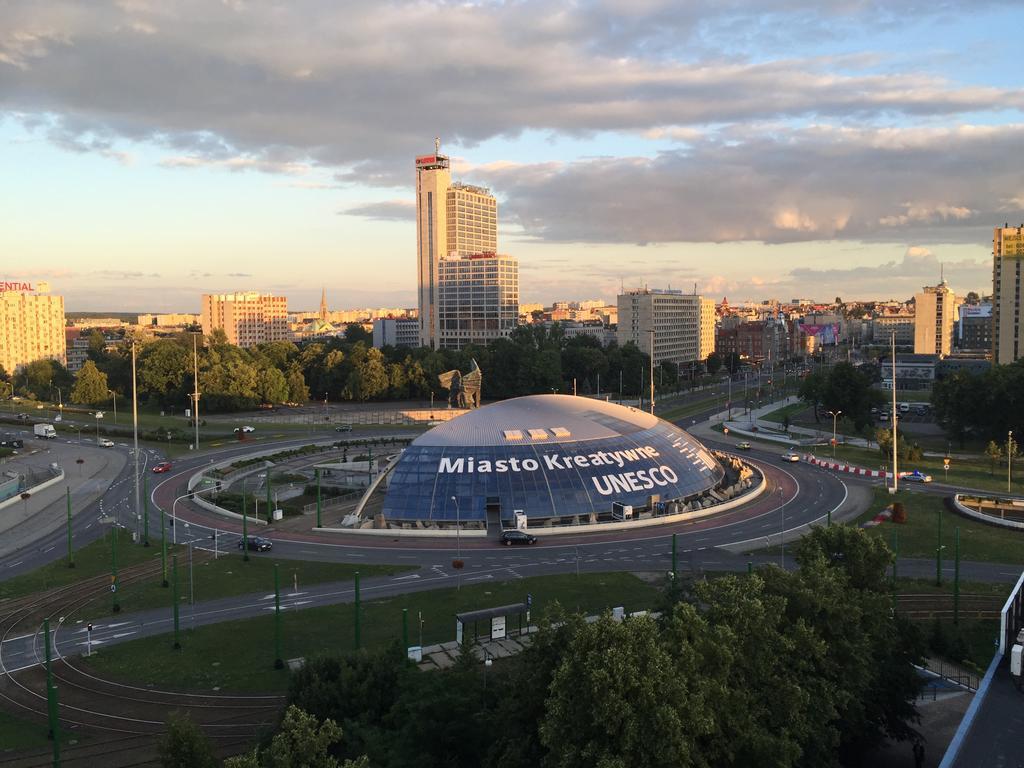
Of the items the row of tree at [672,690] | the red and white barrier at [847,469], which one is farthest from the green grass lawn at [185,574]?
the red and white barrier at [847,469]

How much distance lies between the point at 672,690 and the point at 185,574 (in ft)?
130

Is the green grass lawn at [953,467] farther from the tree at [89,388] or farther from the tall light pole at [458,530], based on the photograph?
the tree at [89,388]

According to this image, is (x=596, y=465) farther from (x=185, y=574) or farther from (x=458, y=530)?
(x=185, y=574)

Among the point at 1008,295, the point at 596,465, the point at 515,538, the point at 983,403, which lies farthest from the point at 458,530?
the point at 1008,295

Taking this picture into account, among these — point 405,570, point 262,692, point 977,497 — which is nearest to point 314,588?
point 405,570

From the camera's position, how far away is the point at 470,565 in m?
53.9

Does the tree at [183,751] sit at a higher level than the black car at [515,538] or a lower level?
higher

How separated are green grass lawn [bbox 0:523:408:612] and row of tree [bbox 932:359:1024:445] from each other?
256 feet

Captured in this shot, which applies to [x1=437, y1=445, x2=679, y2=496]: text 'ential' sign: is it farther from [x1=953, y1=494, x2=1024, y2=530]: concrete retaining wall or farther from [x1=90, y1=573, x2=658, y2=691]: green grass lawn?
[x1=953, y1=494, x2=1024, y2=530]: concrete retaining wall

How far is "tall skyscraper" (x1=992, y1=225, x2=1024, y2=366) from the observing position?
158375mm

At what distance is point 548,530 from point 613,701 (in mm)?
39786

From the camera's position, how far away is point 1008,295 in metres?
160

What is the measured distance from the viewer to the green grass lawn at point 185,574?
4878cm

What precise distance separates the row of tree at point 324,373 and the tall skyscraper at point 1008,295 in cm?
6407
